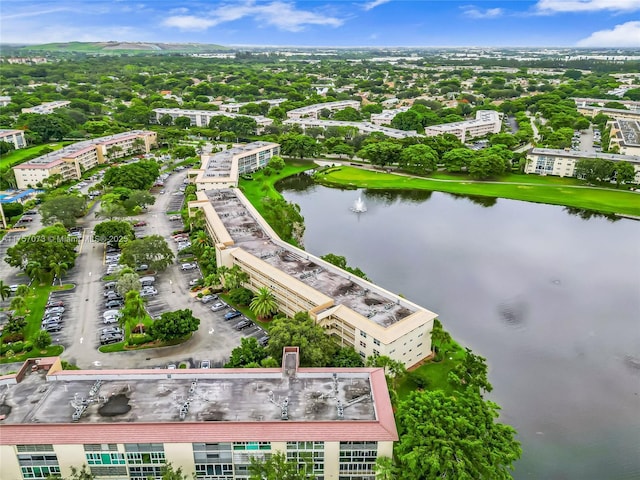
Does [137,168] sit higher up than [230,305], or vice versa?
[137,168]

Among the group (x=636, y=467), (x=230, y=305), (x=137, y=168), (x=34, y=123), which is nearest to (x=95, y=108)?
(x=34, y=123)

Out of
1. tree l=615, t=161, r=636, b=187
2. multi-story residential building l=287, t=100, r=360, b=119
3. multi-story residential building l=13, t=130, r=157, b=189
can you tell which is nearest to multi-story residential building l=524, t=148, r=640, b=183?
tree l=615, t=161, r=636, b=187

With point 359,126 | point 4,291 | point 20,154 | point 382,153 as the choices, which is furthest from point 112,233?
point 359,126

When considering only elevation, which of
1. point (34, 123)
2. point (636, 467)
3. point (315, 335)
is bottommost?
point (636, 467)

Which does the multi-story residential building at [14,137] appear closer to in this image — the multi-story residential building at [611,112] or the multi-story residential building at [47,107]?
the multi-story residential building at [47,107]

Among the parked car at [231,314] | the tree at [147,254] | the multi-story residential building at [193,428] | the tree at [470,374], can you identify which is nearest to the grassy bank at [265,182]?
the tree at [147,254]

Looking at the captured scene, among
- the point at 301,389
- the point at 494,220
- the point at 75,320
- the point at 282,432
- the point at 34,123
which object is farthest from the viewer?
the point at 34,123

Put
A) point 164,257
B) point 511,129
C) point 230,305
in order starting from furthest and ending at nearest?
1. point 511,129
2. point 164,257
3. point 230,305

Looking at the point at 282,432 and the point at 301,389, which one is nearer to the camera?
the point at 282,432

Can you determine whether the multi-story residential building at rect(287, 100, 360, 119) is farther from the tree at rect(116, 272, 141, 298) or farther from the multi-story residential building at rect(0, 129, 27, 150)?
the tree at rect(116, 272, 141, 298)

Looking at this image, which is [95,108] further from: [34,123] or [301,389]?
[301,389]
